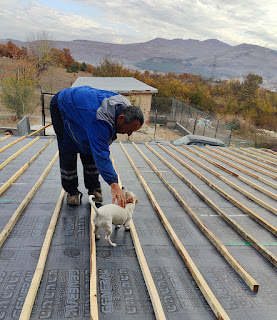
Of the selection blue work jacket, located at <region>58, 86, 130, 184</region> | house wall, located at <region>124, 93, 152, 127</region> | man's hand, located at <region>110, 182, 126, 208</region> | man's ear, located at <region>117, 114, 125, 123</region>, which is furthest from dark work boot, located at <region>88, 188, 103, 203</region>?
house wall, located at <region>124, 93, 152, 127</region>

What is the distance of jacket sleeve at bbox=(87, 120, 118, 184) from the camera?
220 cm

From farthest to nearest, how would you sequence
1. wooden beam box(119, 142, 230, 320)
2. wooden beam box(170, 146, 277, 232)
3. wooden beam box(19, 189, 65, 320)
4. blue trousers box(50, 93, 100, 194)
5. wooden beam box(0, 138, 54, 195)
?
wooden beam box(0, 138, 54, 195), wooden beam box(170, 146, 277, 232), blue trousers box(50, 93, 100, 194), wooden beam box(119, 142, 230, 320), wooden beam box(19, 189, 65, 320)

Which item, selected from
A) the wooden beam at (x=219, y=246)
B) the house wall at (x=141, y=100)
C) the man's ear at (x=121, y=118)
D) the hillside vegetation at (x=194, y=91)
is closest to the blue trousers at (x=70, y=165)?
the man's ear at (x=121, y=118)

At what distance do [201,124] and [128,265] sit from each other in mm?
16693

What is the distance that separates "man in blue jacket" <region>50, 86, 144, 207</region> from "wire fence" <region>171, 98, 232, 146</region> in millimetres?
13602

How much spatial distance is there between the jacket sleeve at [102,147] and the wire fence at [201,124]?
1384 centimetres

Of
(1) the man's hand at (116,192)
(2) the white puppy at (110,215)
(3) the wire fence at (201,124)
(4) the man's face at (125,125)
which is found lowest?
(3) the wire fence at (201,124)

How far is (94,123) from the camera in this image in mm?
2264

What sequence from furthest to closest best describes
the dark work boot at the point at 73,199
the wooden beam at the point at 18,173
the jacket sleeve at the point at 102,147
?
the wooden beam at the point at 18,173, the dark work boot at the point at 73,199, the jacket sleeve at the point at 102,147

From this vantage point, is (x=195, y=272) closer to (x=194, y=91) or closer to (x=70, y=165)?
(x=70, y=165)

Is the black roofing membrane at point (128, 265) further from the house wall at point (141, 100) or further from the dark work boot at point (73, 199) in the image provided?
the house wall at point (141, 100)

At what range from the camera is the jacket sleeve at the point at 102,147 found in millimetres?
2201

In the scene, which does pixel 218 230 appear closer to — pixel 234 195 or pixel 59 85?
pixel 234 195

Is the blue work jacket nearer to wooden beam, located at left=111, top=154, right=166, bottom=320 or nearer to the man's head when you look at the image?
the man's head
